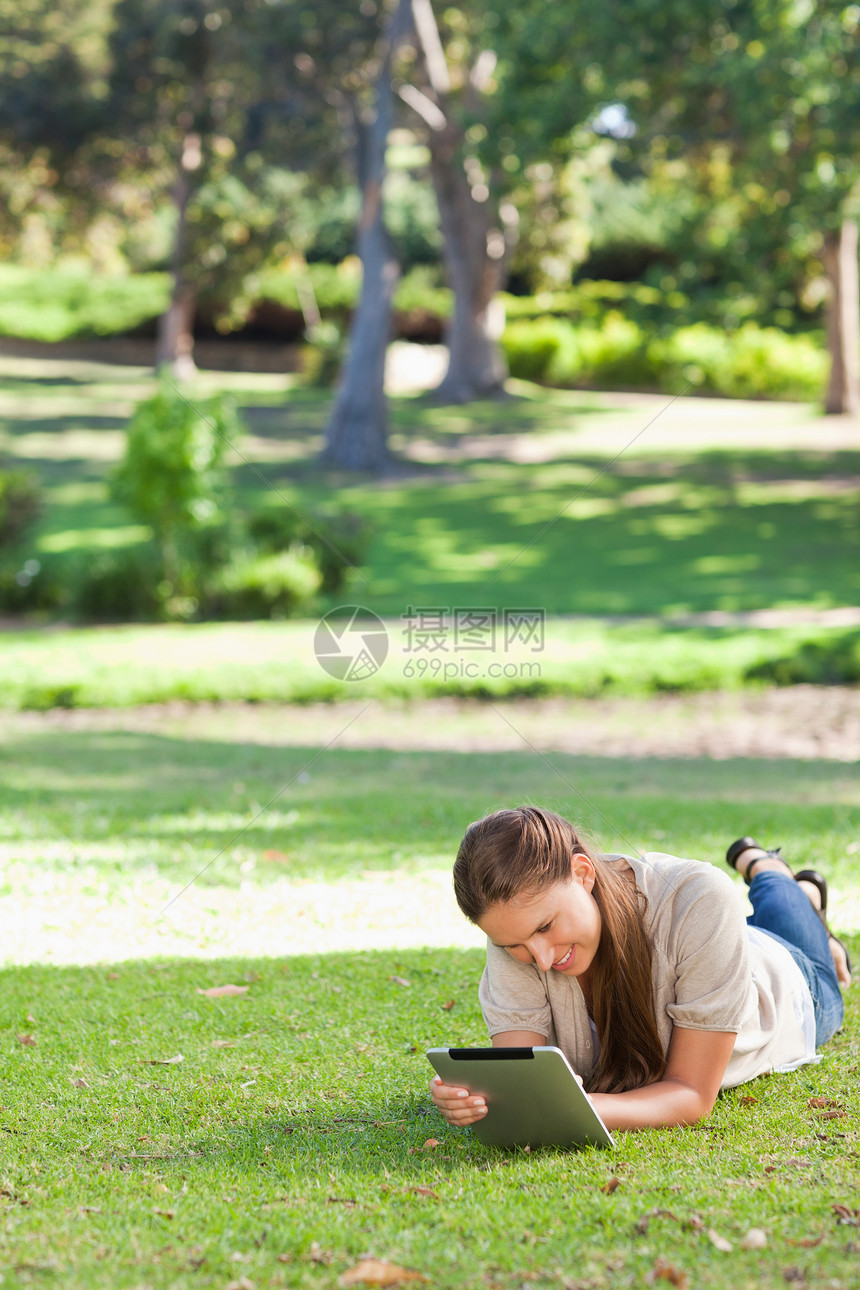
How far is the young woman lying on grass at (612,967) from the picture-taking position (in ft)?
8.11

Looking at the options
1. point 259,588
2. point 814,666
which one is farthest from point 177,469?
point 814,666

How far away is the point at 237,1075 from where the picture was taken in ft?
10.1

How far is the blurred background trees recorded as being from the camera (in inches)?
610

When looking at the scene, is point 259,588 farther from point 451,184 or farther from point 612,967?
point 451,184

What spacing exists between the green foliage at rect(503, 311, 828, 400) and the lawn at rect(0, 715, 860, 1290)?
18.2 meters

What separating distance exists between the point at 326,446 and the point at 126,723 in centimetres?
1229

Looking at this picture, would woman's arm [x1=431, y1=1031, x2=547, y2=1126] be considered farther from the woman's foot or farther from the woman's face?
the woman's foot

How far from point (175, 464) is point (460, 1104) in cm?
950

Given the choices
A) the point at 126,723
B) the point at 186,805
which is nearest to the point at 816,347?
the point at 126,723

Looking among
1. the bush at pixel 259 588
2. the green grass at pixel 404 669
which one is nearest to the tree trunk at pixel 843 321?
the green grass at pixel 404 669

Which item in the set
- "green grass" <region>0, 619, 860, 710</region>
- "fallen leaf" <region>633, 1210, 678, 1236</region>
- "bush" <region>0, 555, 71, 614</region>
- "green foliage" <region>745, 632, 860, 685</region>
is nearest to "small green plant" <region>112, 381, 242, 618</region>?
"bush" <region>0, 555, 71, 614</region>

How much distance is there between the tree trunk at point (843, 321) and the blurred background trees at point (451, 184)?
5cm

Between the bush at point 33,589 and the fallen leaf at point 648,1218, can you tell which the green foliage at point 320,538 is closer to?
the bush at point 33,589

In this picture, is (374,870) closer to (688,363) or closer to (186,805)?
(186,805)
